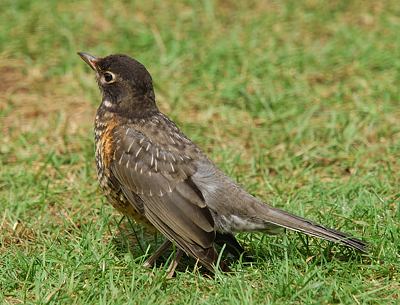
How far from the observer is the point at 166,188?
6.77 metres

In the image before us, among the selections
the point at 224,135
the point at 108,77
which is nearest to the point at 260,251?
the point at 108,77

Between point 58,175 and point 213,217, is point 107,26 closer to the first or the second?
point 58,175

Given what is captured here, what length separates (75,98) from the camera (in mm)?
10070

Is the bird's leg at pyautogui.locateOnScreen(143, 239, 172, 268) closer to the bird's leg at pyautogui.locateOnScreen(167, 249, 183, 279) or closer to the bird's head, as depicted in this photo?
the bird's leg at pyautogui.locateOnScreen(167, 249, 183, 279)

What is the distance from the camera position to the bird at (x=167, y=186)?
6523 millimetres

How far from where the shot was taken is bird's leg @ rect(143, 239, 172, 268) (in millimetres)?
6881

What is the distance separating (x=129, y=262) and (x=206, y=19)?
18.5 ft

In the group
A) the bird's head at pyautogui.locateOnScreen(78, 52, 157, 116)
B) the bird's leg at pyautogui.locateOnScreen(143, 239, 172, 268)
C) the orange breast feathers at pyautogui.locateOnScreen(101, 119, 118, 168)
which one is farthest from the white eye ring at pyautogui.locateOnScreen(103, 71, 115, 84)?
the bird's leg at pyautogui.locateOnScreen(143, 239, 172, 268)

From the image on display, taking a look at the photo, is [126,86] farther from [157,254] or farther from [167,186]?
[157,254]

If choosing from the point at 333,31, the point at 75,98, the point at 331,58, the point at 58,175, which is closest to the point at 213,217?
the point at 58,175

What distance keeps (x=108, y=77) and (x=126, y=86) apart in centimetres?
21

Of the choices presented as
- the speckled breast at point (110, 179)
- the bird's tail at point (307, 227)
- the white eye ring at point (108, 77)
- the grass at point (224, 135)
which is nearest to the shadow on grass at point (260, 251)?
the grass at point (224, 135)

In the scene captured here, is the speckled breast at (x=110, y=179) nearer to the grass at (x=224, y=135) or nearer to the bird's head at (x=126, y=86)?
the bird's head at (x=126, y=86)

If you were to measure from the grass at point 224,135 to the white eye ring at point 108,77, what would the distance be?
1.23m
